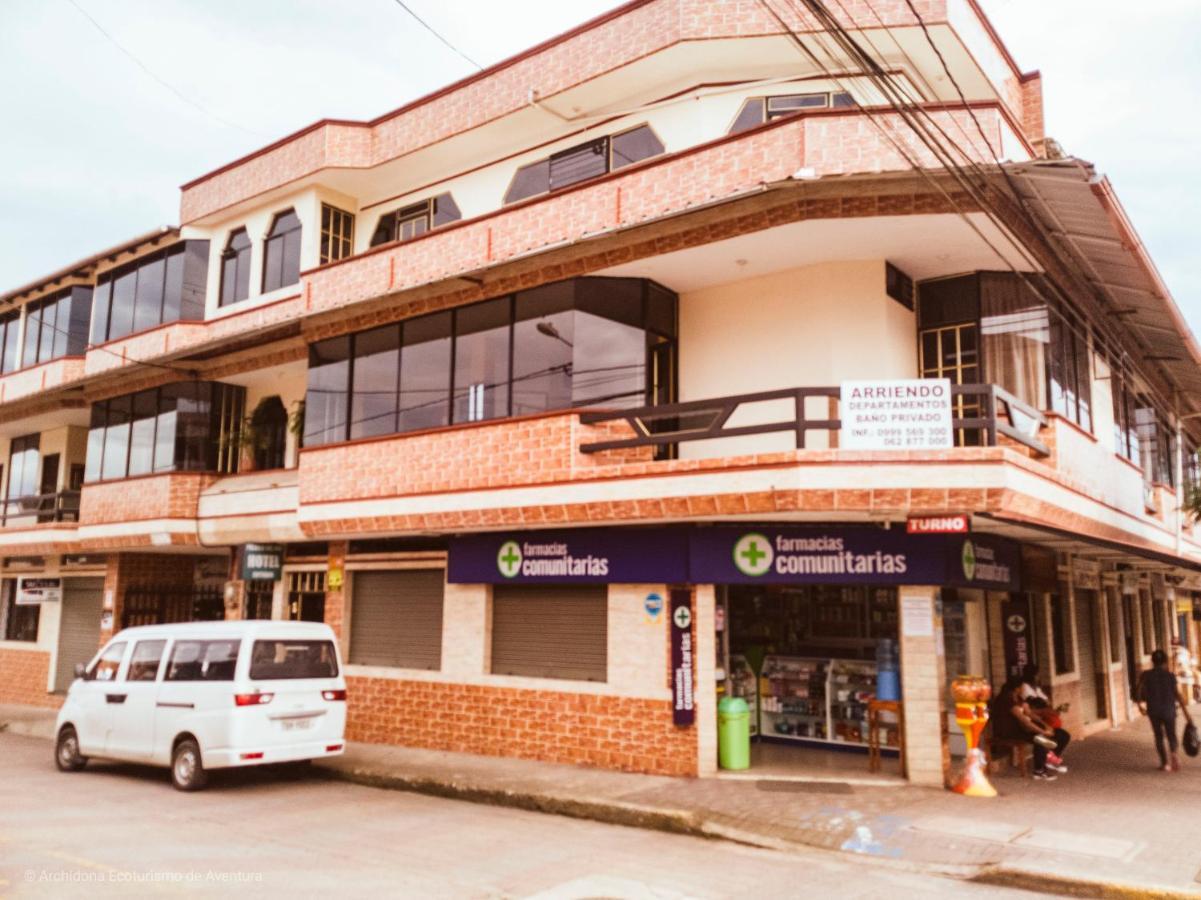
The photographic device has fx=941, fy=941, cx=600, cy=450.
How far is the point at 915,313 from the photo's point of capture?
12.1m

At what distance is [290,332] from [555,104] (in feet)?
19.6

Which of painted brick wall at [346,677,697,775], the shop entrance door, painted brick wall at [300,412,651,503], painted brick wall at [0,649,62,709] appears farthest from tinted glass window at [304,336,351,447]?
the shop entrance door

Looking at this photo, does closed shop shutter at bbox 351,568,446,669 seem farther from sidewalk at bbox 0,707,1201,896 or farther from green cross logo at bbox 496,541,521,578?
sidewalk at bbox 0,707,1201,896

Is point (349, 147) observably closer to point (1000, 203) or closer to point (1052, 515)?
point (1000, 203)

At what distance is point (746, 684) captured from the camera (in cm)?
1333

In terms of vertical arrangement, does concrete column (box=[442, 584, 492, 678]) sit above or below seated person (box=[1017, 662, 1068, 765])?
above

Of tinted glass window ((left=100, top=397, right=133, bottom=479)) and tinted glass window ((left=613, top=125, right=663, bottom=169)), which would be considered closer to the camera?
tinted glass window ((left=613, top=125, right=663, bottom=169))

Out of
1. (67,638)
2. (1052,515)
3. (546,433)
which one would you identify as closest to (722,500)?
(546,433)

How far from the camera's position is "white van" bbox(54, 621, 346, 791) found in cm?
1112

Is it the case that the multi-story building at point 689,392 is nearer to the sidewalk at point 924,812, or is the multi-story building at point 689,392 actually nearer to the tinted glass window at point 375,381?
the tinted glass window at point 375,381

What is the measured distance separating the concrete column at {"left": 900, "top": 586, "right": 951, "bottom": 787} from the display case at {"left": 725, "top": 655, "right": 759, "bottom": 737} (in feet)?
9.09

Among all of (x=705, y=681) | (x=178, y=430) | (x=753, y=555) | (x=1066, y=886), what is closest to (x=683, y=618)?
(x=705, y=681)

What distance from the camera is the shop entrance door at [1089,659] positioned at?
1616cm

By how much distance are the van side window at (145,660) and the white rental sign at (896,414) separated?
9.02 meters
